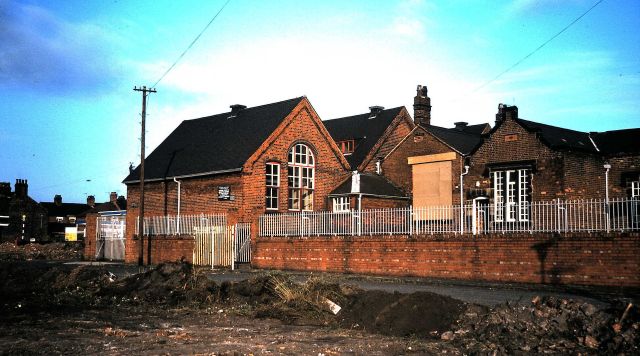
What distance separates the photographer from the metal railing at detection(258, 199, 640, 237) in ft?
61.4

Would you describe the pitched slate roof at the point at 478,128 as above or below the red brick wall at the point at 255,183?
above

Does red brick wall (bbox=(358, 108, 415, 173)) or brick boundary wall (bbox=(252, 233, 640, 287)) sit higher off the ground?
red brick wall (bbox=(358, 108, 415, 173))

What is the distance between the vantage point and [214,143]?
38.3m

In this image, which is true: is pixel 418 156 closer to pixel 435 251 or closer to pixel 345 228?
pixel 345 228

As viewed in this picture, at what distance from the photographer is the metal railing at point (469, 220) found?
61.4ft

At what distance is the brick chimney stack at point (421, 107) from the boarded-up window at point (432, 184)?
9.01m

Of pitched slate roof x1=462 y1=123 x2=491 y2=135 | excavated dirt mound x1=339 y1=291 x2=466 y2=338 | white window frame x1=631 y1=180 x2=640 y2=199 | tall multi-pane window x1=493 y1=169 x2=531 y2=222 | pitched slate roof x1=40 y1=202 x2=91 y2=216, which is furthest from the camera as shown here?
pitched slate roof x1=40 y1=202 x2=91 y2=216

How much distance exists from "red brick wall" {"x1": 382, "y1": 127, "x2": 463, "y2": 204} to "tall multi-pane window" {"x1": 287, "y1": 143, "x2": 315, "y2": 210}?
17.2 ft

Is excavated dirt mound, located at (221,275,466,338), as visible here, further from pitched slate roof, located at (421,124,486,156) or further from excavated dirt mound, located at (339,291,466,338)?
pitched slate roof, located at (421,124,486,156)

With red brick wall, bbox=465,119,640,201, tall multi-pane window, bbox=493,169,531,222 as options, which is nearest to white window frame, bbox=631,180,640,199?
red brick wall, bbox=465,119,640,201

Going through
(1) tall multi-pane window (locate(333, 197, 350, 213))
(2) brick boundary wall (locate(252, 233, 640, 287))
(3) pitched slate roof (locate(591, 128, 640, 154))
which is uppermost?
(3) pitched slate roof (locate(591, 128, 640, 154))

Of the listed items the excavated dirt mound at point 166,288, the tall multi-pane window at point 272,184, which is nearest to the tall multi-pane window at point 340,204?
the tall multi-pane window at point 272,184

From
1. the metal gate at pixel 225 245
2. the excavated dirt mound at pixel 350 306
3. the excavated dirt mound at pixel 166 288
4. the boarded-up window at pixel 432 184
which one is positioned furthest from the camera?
the boarded-up window at pixel 432 184

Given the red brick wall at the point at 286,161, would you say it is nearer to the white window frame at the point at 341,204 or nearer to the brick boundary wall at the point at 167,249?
the white window frame at the point at 341,204
